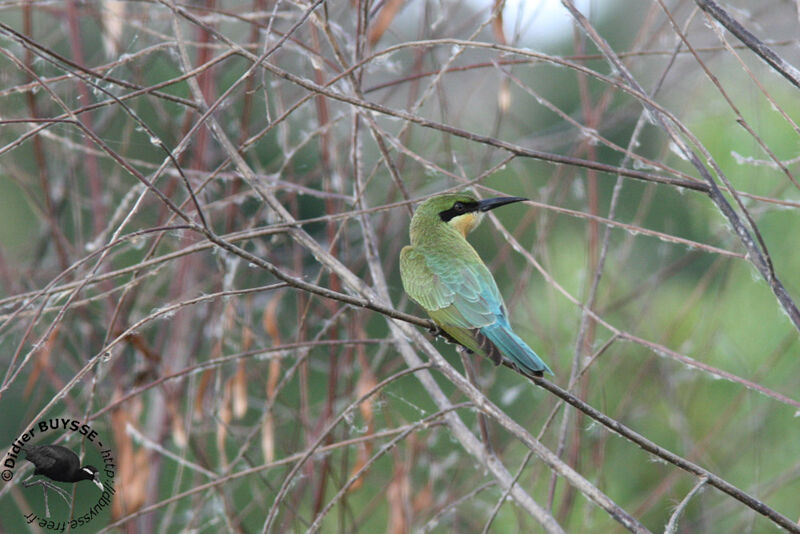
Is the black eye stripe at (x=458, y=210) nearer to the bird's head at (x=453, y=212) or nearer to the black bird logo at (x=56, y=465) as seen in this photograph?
the bird's head at (x=453, y=212)

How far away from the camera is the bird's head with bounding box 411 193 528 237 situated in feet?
8.46

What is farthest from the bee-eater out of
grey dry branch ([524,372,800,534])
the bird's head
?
grey dry branch ([524,372,800,534])

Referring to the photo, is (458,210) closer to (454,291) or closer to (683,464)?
(454,291)

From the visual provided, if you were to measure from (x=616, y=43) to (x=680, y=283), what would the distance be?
3069 millimetres

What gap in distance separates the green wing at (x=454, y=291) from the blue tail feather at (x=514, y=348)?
0.03 meters

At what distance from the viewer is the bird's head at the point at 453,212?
258 cm

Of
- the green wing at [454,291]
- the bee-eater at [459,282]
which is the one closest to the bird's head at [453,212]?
the bee-eater at [459,282]

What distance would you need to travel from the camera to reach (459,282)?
7.52ft

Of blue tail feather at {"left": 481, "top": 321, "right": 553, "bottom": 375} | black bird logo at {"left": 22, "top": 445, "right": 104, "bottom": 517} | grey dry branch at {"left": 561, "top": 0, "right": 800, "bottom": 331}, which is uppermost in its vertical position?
grey dry branch at {"left": 561, "top": 0, "right": 800, "bottom": 331}

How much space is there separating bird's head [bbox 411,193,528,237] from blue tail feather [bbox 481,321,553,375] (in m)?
0.51

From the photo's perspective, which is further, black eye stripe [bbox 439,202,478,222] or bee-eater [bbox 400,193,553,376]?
black eye stripe [bbox 439,202,478,222]

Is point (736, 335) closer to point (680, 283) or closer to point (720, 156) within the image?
point (720, 156)

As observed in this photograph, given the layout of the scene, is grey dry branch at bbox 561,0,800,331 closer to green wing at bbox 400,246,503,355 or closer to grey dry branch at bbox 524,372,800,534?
grey dry branch at bbox 524,372,800,534

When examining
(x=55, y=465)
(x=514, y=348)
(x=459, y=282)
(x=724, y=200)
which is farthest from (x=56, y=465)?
(x=724, y=200)
